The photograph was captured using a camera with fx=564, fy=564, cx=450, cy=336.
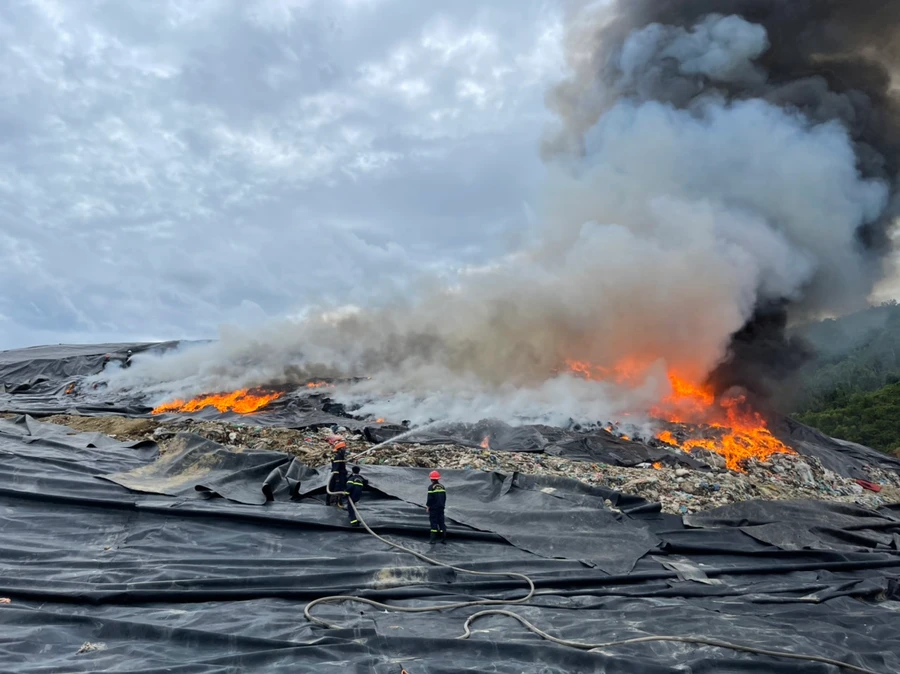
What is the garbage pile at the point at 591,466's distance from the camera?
10867mm

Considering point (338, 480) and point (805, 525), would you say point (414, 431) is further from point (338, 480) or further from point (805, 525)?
point (805, 525)

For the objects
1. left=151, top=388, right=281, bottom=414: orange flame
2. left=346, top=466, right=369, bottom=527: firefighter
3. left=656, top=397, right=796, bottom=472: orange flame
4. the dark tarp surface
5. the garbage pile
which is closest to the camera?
left=346, top=466, right=369, bottom=527: firefighter

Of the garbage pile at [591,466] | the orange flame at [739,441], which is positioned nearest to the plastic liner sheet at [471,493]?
the garbage pile at [591,466]

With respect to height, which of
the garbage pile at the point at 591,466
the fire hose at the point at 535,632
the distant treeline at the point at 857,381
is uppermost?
the distant treeline at the point at 857,381

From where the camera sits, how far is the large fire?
1575cm

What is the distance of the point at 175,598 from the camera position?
18.2 ft

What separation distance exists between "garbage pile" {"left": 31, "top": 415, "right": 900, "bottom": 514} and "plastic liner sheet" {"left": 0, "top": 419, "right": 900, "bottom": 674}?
1867mm

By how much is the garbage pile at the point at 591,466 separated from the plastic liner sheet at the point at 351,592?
1.87 m

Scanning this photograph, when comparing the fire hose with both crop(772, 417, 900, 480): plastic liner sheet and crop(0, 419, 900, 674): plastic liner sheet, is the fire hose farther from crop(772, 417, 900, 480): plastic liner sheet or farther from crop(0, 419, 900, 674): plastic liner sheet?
crop(772, 417, 900, 480): plastic liner sheet

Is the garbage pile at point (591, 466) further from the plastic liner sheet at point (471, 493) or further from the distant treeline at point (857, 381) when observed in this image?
the distant treeline at point (857, 381)

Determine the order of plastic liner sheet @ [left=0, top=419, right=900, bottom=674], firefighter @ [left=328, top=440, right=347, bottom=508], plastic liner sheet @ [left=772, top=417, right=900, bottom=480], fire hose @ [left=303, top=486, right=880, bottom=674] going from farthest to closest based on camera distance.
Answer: plastic liner sheet @ [left=772, top=417, right=900, bottom=480] < firefighter @ [left=328, top=440, right=347, bottom=508] < fire hose @ [left=303, top=486, right=880, bottom=674] < plastic liner sheet @ [left=0, top=419, right=900, bottom=674]

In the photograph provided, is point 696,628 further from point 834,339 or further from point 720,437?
point 834,339

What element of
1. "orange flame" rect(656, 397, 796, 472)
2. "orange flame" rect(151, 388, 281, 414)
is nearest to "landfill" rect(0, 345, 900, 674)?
"orange flame" rect(656, 397, 796, 472)

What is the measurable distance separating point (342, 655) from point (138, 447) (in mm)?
8895
